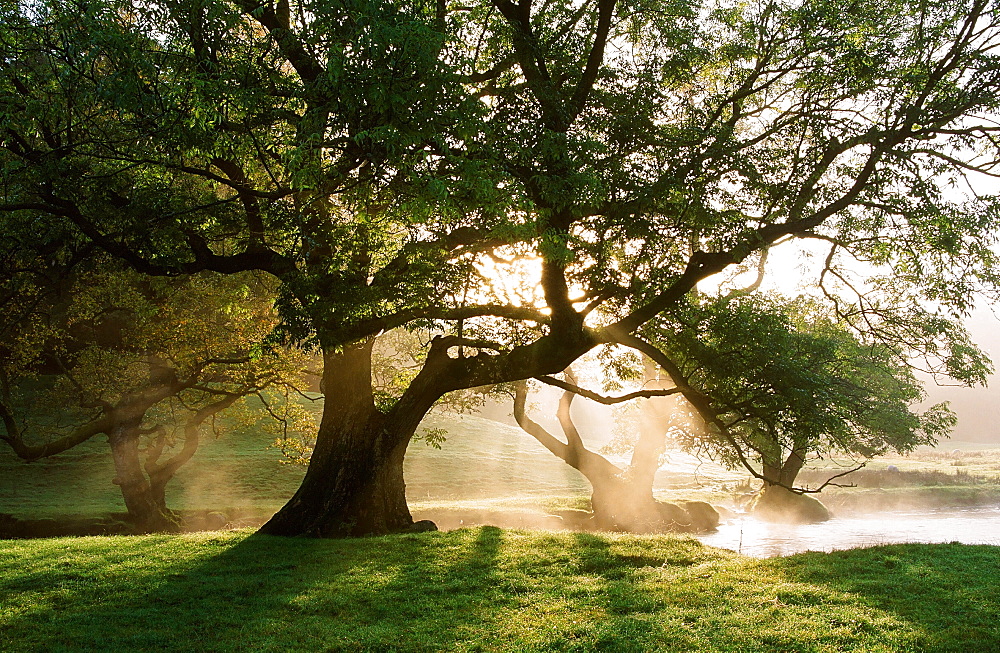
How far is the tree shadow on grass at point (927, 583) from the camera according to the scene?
8039 mm

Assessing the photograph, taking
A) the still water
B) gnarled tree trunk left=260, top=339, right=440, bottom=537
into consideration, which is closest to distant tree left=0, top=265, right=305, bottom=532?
gnarled tree trunk left=260, top=339, right=440, bottom=537

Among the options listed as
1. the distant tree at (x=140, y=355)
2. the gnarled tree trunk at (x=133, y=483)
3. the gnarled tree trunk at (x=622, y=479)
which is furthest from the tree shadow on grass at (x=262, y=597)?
the gnarled tree trunk at (x=622, y=479)

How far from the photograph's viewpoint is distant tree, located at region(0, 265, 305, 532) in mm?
19203

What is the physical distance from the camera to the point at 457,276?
13.4 metres

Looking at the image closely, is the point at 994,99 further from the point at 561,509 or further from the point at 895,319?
the point at 561,509

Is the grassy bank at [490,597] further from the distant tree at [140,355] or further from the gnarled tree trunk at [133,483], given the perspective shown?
the gnarled tree trunk at [133,483]

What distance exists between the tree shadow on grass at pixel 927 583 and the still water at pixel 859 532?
618 cm

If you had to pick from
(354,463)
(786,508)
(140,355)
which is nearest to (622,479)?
(786,508)

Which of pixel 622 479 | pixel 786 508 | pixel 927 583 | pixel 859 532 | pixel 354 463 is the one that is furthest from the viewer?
pixel 786 508

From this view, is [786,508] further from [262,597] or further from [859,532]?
[262,597]

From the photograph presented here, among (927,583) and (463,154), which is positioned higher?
(463,154)

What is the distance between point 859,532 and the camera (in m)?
25.3

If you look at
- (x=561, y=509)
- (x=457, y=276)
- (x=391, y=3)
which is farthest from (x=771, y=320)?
(x=561, y=509)

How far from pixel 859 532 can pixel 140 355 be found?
87.5ft
